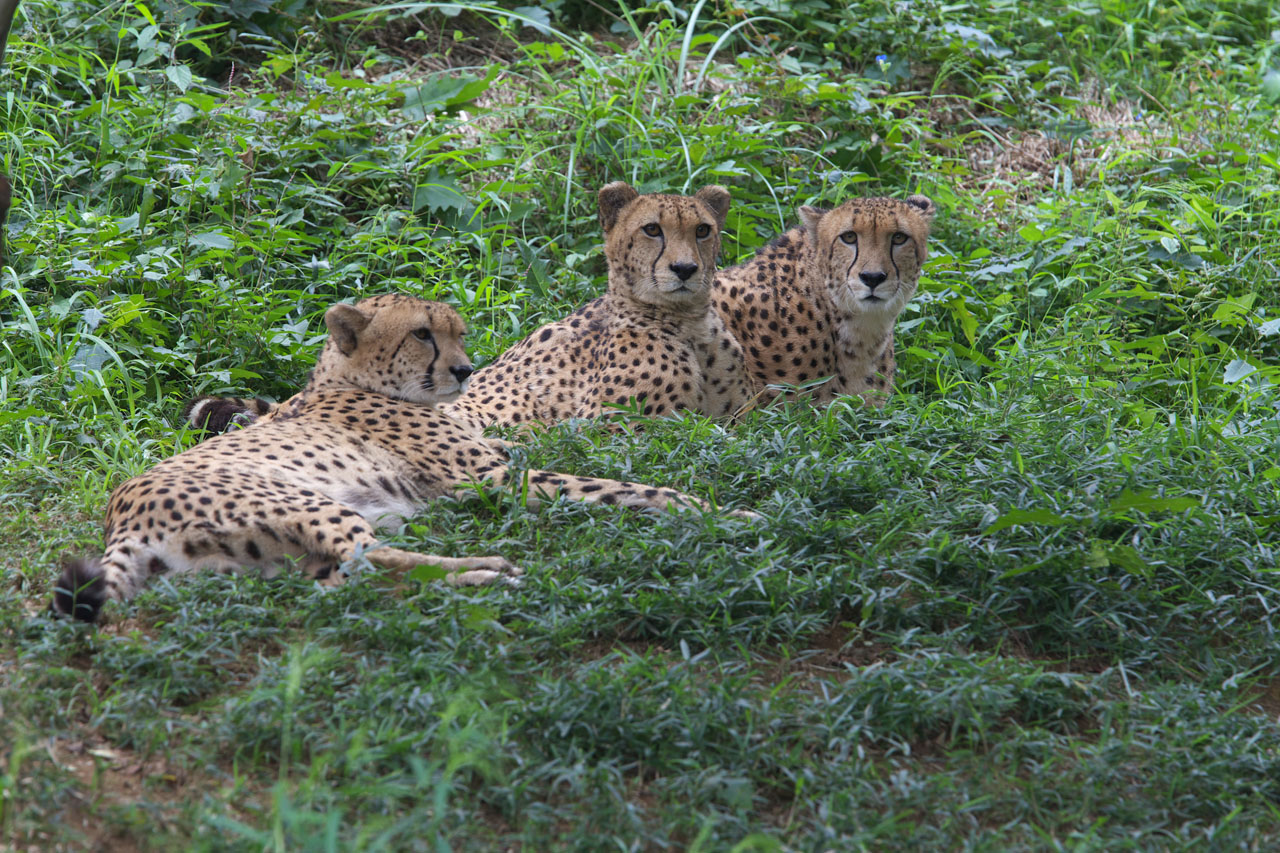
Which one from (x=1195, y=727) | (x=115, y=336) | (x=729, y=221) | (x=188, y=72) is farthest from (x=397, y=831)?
(x=188, y=72)

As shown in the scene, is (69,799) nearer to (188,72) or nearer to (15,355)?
(15,355)

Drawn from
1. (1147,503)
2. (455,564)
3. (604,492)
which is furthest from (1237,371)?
(455,564)

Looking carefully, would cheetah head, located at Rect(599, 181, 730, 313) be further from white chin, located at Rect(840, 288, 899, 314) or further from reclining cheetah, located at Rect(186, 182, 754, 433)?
white chin, located at Rect(840, 288, 899, 314)

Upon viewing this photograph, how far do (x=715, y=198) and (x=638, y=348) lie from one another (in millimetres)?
736

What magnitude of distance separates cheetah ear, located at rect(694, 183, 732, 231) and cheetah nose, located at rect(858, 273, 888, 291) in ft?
1.99

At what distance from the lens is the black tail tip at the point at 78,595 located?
3006 millimetres

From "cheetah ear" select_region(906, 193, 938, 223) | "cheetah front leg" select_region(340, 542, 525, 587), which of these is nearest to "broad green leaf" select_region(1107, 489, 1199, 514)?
"cheetah front leg" select_region(340, 542, 525, 587)

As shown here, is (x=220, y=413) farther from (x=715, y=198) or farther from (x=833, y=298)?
(x=833, y=298)

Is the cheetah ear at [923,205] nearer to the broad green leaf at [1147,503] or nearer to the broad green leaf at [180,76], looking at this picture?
the broad green leaf at [1147,503]

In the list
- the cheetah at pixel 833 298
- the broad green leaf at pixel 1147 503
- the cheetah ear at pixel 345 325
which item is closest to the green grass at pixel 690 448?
the broad green leaf at pixel 1147 503

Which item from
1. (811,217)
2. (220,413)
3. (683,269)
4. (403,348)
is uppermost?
(811,217)

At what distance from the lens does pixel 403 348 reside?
13.9 feet

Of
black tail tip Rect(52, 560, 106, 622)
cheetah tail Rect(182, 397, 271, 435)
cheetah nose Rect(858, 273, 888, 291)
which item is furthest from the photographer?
cheetah nose Rect(858, 273, 888, 291)

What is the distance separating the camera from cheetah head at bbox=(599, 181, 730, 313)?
16.0ft
